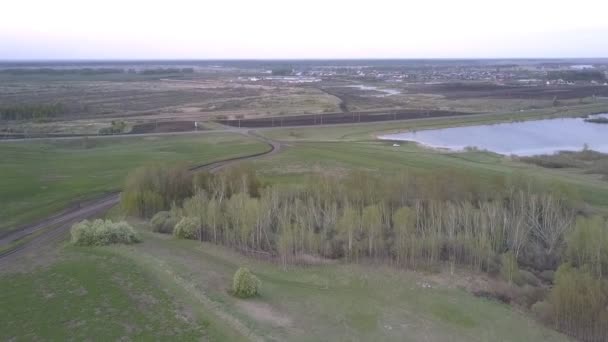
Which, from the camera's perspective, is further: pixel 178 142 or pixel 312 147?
pixel 178 142

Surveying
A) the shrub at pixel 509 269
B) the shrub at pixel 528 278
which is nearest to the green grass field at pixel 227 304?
the shrub at pixel 509 269

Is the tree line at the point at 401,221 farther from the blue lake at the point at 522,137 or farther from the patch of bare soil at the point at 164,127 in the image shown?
the patch of bare soil at the point at 164,127

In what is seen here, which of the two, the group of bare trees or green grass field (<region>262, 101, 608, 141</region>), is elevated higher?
the group of bare trees

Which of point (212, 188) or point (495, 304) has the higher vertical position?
point (212, 188)

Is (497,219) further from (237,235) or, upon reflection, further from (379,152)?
(379,152)

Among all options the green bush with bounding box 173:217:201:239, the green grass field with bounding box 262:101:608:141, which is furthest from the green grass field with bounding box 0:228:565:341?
the green grass field with bounding box 262:101:608:141

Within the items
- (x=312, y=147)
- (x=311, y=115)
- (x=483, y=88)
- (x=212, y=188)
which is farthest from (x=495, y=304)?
(x=483, y=88)

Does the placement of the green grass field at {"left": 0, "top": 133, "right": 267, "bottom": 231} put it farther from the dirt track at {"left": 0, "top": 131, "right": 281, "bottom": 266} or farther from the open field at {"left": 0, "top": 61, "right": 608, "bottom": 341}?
the dirt track at {"left": 0, "top": 131, "right": 281, "bottom": 266}
